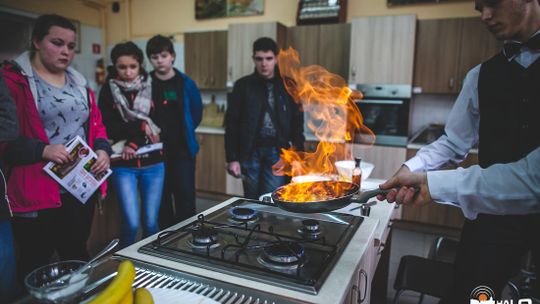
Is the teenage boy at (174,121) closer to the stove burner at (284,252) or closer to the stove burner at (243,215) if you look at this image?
the stove burner at (243,215)

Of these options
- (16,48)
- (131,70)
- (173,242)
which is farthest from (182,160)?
(16,48)

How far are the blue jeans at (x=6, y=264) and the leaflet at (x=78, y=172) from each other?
421 mm

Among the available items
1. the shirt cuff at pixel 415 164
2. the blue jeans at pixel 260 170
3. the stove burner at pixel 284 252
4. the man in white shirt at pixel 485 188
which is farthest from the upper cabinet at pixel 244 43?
the stove burner at pixel 284 252

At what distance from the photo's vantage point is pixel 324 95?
339cm

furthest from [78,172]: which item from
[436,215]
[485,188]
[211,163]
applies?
[436,215]

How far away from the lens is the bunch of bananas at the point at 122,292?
2.24 feet

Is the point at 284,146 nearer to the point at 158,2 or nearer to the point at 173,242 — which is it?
the point at 173,242

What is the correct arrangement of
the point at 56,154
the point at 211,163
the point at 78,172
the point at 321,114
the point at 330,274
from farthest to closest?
the point at 211,163, the point at 321,114, the point at 78,172, the point at 56,154, the point at 330,274

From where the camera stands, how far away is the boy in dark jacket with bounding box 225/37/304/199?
286cm

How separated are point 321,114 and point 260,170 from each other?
193 centimetres

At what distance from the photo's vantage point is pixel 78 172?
1.98 metres

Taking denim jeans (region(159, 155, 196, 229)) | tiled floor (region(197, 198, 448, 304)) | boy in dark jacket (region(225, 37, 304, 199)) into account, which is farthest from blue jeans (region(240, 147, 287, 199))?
tiled floor (region(197, 198, 448, 304))

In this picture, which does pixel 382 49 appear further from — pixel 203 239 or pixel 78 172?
pixel 203 239

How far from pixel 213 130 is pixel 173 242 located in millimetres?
3898
